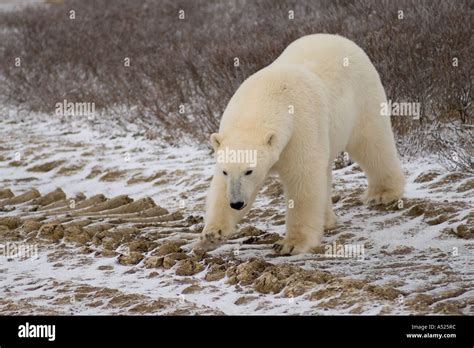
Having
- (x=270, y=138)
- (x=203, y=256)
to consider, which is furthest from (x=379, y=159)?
(x=203, y=256)

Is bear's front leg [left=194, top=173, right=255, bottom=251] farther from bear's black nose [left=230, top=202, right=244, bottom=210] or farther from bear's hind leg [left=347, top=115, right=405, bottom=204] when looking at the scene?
bear's hind leg [left=347, top=115, right=405, bottom=204]

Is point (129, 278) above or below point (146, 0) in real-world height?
below

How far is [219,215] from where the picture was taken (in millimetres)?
4965

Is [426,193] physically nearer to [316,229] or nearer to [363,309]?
[316,229]

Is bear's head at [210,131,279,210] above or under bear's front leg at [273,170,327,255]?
above

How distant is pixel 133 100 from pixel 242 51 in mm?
2016

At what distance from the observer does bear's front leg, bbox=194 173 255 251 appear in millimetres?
4945

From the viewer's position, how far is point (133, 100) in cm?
1149

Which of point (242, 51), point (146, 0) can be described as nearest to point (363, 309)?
point (242, 51)

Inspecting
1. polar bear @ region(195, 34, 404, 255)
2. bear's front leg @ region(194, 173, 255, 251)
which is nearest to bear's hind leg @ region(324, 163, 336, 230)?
polar bear @ region(195, 34, 404, 255)

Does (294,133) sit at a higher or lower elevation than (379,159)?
higher

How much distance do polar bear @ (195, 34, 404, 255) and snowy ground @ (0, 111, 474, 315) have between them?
0.25 m

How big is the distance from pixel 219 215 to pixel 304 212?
57 centimetres

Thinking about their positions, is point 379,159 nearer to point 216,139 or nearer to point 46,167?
point 216,139
